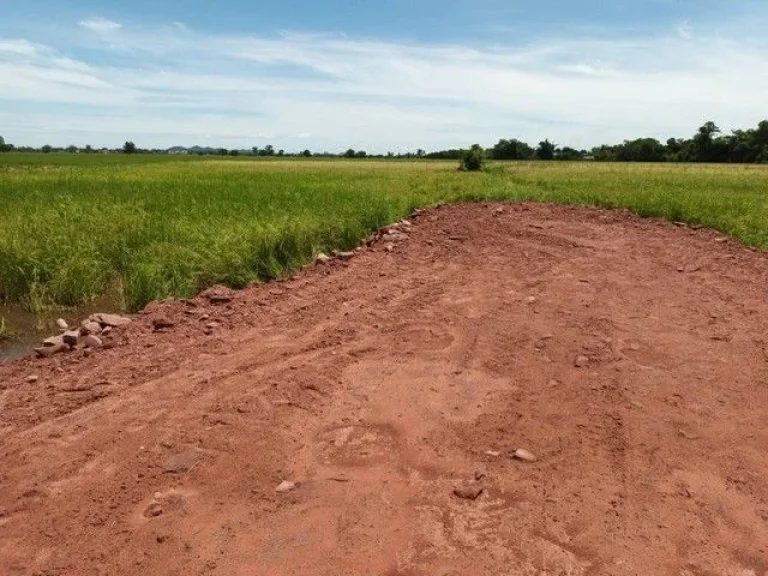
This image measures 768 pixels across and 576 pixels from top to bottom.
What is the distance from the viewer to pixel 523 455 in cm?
330

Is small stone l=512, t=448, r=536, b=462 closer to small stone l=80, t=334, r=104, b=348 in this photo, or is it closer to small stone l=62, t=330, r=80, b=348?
small stone l=80, t=334, r=104, b=348

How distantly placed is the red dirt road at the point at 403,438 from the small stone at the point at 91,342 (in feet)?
0.63

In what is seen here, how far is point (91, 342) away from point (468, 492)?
3478mm

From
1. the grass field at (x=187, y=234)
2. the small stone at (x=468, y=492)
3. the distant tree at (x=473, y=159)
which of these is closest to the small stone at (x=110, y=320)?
the grass field at (x=187, y=234)

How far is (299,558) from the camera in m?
2.62

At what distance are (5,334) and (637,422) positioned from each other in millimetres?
5964

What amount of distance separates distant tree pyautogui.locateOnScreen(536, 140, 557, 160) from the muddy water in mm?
59316

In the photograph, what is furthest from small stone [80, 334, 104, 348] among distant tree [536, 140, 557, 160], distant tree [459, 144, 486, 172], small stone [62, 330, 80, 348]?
distant tree [536, 140, 557, 160]

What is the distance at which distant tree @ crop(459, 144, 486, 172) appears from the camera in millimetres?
34938

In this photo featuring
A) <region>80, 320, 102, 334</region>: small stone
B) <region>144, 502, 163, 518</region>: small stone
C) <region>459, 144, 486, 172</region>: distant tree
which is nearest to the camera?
<region>144, 502, 163, 518</region>: small stone

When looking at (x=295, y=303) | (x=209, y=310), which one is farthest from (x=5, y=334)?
(x=295, y=303)

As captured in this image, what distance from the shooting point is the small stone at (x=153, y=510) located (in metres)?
2.92

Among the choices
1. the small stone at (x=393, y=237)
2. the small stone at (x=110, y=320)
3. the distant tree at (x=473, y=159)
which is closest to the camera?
the small stone at (x=110, y=320)

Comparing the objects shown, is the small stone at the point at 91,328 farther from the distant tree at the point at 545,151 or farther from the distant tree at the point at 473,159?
the distant tree at the point at 545,151
